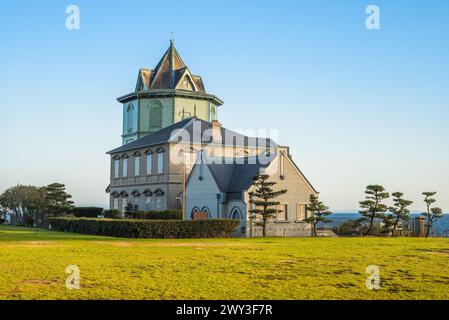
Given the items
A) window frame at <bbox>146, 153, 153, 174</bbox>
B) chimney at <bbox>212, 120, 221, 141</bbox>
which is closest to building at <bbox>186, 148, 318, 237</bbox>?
chimney at <bbox>212, 120, 221, 141</bbox>

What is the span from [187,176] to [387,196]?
61.0 ft

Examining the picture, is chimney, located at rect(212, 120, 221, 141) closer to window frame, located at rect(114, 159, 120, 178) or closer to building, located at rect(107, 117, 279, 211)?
building, located at rect(107, 117, 279, 211)

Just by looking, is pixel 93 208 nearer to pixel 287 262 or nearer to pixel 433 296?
pixel 287 262

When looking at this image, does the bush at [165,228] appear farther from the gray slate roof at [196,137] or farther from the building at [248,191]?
the gray slate roof at [196,137]

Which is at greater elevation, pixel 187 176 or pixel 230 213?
pixel 187 176

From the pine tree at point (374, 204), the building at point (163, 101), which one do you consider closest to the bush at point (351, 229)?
the pine tree at point (374, 204)

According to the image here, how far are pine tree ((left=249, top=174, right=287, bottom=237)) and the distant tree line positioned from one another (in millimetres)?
25019

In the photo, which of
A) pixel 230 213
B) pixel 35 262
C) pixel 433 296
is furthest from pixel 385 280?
pixel 230 213

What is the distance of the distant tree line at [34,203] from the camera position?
58.9m

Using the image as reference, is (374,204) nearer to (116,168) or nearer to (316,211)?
(316,211)

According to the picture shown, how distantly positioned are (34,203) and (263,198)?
3075cm

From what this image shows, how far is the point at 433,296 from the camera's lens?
12.1m

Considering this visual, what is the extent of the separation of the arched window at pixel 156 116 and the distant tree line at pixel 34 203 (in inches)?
553

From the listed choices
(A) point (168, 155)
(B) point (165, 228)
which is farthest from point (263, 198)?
(A) point (168, 155)
